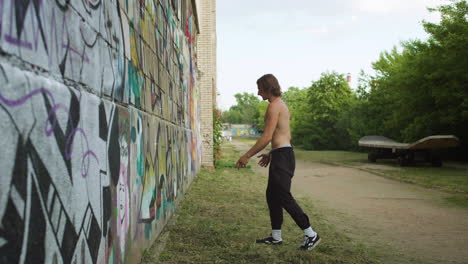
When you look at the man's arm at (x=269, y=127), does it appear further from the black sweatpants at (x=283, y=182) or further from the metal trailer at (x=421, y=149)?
the metal trailer at (x=421, y=149)

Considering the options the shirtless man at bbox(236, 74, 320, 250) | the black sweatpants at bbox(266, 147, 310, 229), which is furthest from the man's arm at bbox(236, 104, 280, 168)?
the black sweatpants at bbox(266, 147, 310, 229)

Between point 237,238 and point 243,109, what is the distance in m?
159

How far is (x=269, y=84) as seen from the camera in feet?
14.9

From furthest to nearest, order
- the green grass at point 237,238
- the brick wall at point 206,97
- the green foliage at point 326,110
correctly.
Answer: the green foliage at point 326,110 → the brick wall at point 206,97 → the green grass at point 237,238

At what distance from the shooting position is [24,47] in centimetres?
147

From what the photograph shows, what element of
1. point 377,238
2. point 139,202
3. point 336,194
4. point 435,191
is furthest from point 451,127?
point 139,202

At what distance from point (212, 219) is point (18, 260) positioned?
4.46 meters

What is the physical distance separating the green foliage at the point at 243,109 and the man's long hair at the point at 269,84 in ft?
455

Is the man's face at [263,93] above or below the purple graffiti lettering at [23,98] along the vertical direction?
above

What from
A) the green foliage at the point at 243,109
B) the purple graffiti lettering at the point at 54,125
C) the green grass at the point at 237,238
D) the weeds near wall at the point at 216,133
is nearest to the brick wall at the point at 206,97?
the weeds near wall at the point at 216,133

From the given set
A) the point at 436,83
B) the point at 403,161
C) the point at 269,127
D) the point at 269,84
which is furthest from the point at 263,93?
the point at 436,83

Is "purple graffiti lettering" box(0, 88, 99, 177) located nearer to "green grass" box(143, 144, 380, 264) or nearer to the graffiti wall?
the graffiti wall

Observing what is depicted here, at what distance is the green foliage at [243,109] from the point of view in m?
148

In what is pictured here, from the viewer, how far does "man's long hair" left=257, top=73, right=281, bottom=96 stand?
14.8ft
